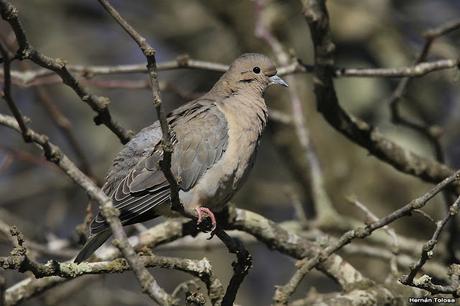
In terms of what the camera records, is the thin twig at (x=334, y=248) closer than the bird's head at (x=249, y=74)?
Yes

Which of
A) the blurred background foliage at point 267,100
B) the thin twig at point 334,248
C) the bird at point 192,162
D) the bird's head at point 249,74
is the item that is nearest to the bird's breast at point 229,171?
the bird at point 192,162

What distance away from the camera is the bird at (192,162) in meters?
4.10

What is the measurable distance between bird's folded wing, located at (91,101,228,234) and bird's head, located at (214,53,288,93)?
1.07 ft

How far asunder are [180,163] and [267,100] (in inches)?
89.2

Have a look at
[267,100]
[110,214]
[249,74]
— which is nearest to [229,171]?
[249,74]

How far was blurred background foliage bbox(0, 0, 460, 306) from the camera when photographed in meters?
6.20

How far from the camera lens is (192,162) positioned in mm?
4262

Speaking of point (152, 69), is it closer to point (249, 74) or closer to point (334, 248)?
point (334, 248)

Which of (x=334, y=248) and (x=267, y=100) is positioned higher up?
(x=267, y=100)

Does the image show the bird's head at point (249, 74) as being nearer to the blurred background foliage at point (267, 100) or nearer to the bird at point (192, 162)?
the bird at point (192, 162)

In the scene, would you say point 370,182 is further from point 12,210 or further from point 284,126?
point 12,210

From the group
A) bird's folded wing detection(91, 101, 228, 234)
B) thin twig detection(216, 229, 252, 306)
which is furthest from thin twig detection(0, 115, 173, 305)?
bird's folded wing detection(91, 101, 228, 234)

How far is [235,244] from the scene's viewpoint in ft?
11.7

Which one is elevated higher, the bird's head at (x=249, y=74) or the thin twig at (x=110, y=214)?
the bird's head at (x=249, y=74)
